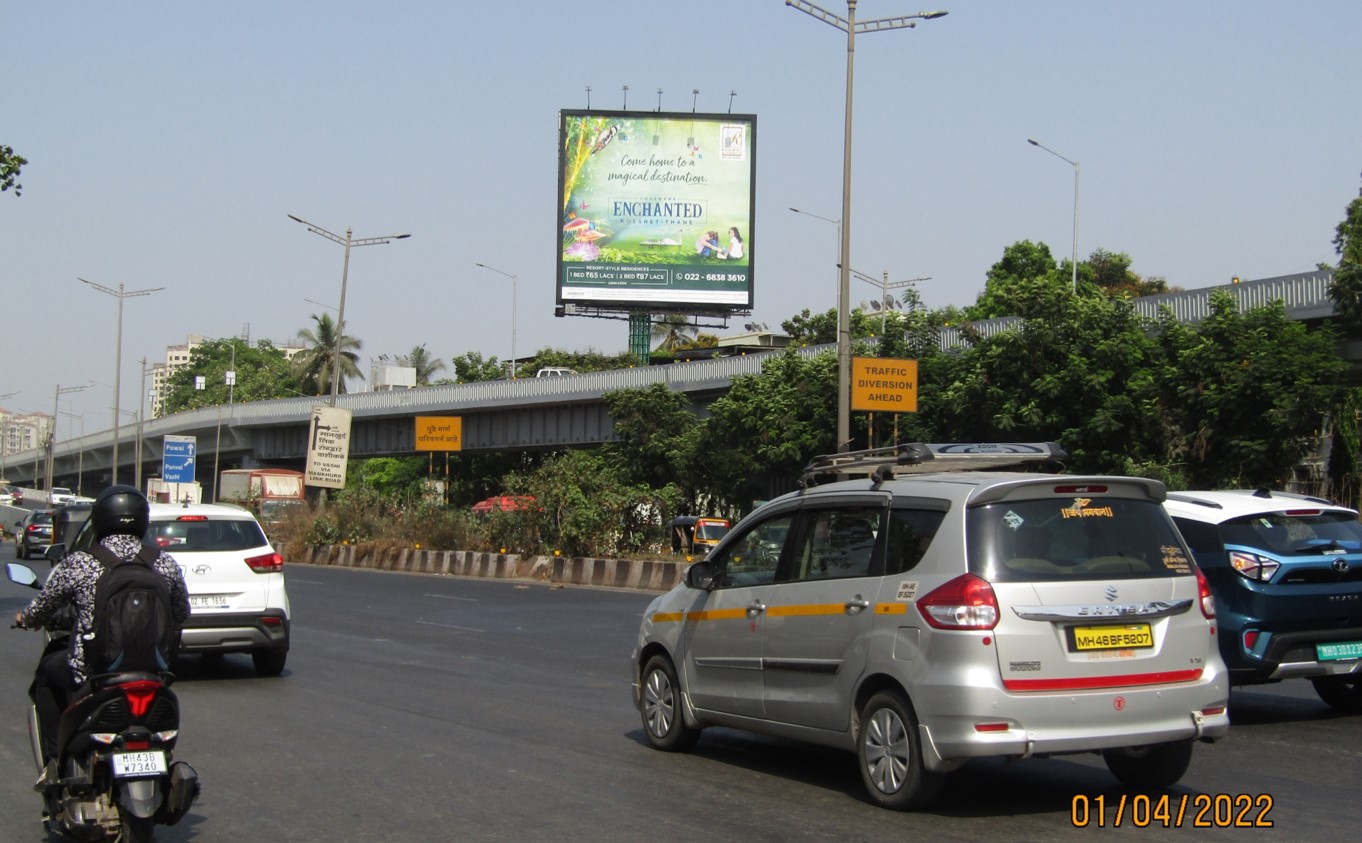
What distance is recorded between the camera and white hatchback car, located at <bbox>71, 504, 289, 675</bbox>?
13.2 meters

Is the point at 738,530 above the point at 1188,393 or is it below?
below

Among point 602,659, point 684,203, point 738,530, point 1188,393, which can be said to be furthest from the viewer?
point 684,203

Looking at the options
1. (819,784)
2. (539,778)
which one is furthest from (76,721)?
(819,784)

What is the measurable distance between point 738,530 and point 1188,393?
30488 millimetres

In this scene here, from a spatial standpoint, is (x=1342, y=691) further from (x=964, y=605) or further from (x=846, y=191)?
(x=846, y=191)

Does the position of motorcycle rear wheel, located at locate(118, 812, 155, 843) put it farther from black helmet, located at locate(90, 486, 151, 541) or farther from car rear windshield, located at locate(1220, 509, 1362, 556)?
car rear windshield, located at locate(1220, 509, 1362, 556)

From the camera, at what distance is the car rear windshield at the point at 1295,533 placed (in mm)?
10211

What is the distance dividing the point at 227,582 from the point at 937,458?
776 cm

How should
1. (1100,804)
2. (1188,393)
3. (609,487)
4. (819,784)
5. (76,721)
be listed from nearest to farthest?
(76,721)
(1100,804)
(819,784)
(609,487)
(1188,393)

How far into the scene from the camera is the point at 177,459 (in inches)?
2377

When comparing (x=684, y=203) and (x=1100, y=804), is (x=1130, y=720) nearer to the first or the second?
(x=1100, y=804)

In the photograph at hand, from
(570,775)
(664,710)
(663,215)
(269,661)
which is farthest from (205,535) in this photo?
→ (663,215)

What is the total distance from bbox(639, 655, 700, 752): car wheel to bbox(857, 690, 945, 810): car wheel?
1918 mm

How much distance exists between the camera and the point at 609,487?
32.5 metres
